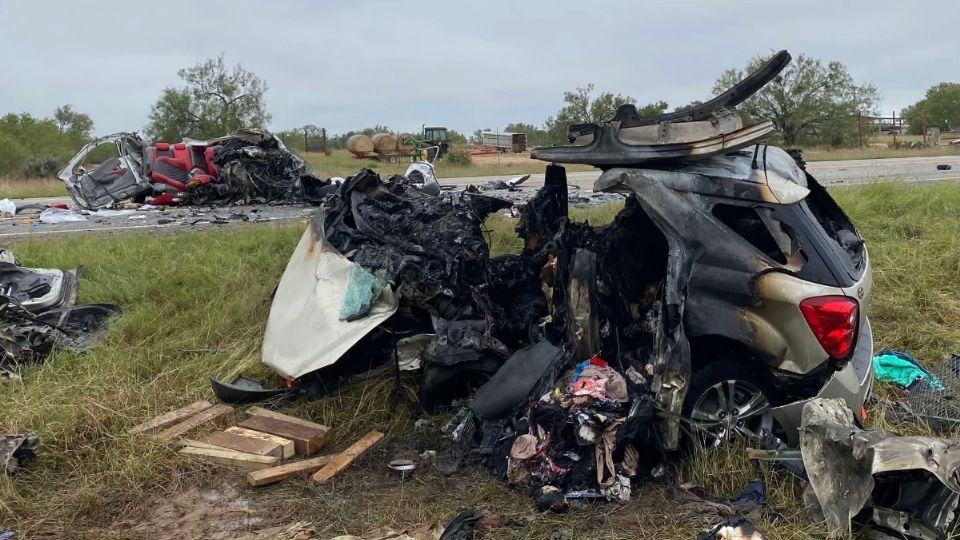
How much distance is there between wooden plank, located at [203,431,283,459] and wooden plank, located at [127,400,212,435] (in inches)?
12.6

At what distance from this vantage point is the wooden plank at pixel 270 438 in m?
4.05

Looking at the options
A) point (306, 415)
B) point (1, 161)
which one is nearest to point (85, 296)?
point (306, 415)

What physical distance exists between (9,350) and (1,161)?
3039 centimetres

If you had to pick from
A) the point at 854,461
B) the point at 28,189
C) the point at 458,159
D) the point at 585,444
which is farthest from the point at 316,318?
the point at 458,159

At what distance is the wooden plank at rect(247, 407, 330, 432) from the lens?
14.2 ft

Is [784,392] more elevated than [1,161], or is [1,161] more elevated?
[1,161]

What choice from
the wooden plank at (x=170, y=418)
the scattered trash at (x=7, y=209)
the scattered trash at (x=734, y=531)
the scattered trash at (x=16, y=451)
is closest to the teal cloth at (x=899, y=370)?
the scattered trash at (x=734, y=531)

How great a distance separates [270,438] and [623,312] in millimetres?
2257

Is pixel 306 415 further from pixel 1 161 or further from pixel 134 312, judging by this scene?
pixel 1 161

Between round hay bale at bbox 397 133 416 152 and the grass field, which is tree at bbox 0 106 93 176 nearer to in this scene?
round hay bale at bbox 397 133 416 152

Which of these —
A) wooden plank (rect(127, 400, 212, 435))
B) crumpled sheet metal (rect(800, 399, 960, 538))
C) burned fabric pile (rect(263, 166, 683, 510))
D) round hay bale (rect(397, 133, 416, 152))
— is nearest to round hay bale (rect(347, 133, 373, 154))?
round hay bale (rect(397, 133, 416, 152))

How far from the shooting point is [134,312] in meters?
6.38

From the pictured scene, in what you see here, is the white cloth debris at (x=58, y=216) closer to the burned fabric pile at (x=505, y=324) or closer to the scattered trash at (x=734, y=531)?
the burned fabric pile at (x=505, y=324)

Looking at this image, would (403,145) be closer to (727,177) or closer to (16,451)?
(16,451)
